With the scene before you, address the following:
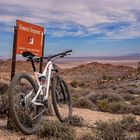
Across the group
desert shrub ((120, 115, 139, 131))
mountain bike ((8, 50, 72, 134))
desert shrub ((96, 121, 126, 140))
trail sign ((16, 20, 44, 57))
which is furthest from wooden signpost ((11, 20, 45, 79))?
desert shrub ((120, 115, 139, 131))

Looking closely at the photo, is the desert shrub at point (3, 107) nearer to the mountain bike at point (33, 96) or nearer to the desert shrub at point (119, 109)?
the mountain bike at point (33, 96)

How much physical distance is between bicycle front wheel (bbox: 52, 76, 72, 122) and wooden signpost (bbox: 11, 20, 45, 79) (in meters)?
0.95

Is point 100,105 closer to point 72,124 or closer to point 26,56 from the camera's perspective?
point 72,124

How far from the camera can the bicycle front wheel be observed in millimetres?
9592

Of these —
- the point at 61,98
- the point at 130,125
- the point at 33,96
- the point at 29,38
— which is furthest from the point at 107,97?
the point at 33,96

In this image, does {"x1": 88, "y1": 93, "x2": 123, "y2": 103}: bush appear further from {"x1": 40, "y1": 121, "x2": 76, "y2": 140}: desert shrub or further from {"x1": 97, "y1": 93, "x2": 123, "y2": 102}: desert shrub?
{"x1": 40, "y1": 121, "x2": 76, "y2": 140}: desert shrub

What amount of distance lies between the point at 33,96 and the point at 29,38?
1.93 metres

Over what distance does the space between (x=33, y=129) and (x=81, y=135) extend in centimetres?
101

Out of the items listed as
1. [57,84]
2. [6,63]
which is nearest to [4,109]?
[57,84]

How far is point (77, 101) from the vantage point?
1568 cm

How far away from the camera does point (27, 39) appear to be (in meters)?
9.77

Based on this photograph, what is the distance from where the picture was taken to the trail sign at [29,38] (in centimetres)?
938

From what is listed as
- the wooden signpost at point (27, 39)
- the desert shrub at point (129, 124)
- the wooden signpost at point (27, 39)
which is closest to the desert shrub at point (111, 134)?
the desert shrub at point (129, 124)

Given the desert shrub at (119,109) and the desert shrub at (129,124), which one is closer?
the desert shrub at (129,124)
